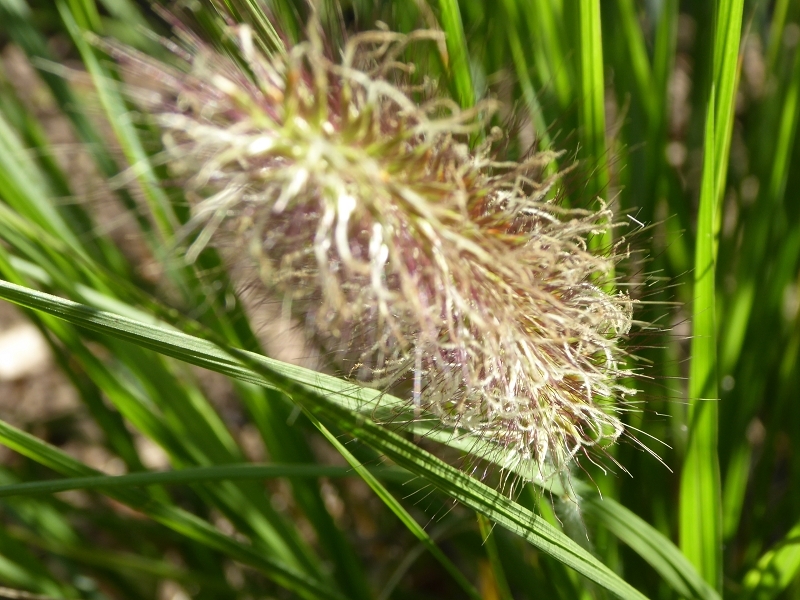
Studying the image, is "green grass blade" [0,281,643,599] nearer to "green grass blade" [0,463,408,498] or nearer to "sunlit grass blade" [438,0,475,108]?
"green grass blade" [0,463,408,498]

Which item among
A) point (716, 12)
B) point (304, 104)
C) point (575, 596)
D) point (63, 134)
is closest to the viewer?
point (304, 104)

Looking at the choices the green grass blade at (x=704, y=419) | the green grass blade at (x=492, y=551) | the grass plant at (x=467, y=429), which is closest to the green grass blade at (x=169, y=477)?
the grass plant at (x=467, y=429)

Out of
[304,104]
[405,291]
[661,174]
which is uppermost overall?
[304,104]

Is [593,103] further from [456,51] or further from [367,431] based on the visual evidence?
[367,431]

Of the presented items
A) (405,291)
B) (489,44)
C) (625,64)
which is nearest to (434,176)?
(405,291)

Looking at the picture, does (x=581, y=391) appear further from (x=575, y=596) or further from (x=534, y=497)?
(x=575, y=596)

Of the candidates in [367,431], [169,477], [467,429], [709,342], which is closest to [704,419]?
[709,342]
